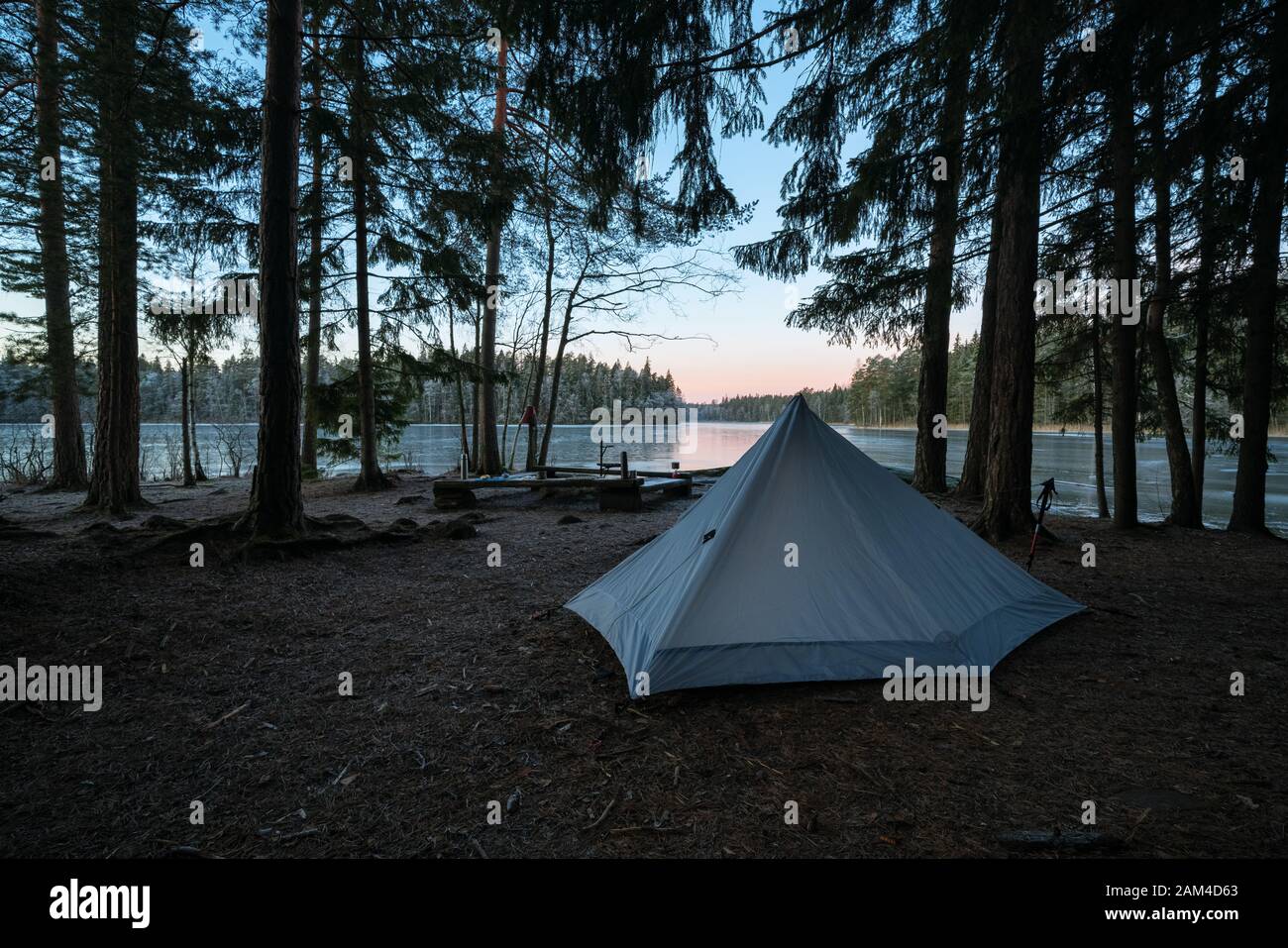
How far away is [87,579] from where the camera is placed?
496 centimetres

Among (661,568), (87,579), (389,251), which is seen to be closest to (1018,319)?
(661,568)

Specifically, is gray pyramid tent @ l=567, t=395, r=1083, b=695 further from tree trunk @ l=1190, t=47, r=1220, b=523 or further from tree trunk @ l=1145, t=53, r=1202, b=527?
tree trunk @ l=1145, t=53, r=1202, b=527

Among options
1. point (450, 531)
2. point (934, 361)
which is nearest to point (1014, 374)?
point (934, 361)

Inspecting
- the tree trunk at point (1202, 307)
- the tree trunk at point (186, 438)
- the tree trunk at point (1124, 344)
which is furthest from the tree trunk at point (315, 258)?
the tree trunk at point (1202, 307)

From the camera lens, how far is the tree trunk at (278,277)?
20.4 feet

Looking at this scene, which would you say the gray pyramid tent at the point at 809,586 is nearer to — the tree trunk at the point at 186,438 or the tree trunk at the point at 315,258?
the tree trunk at the point at 315,258

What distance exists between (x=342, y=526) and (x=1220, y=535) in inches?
503

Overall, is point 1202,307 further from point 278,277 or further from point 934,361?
point 278,277

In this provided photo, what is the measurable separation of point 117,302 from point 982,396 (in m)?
14.8

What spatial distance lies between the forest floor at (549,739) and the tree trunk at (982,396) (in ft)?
18.1

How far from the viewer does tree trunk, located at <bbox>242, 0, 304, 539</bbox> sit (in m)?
6.22

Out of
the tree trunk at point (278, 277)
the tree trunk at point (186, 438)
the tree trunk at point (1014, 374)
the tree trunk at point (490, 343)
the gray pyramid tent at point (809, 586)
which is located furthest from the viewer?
the tree trunk at point (186, 438)

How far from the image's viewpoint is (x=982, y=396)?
1043 centimetres

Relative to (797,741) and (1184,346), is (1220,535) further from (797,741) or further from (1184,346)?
(797,741)
